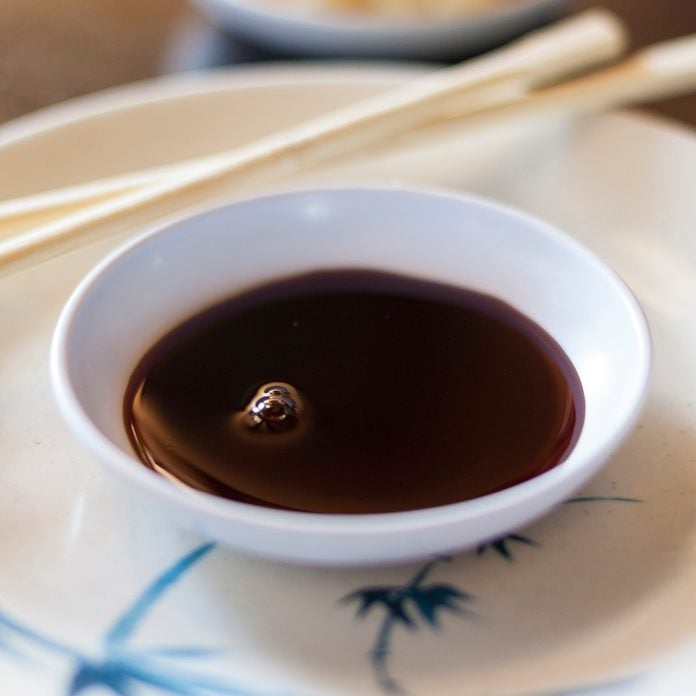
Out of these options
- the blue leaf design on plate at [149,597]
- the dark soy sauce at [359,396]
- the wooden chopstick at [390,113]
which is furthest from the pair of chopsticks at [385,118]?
the blue leaf design on plate at [149,597]

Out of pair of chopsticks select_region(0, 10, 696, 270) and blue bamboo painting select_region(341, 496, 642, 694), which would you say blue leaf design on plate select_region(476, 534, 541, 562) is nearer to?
blue bamboo painting select_region(341, 496, 642, 694)

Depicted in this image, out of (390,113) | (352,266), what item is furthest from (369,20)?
(352,266)

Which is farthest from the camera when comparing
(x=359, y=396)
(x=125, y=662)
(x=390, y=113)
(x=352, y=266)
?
(x=390, y=113)

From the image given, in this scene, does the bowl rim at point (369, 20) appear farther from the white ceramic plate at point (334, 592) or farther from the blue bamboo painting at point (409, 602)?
the blue bamboo painting at point (409, 602)

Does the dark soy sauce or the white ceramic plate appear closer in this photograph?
the white ceramic plate

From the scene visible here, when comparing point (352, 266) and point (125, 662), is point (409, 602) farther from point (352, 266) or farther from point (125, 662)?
point (352, 266)

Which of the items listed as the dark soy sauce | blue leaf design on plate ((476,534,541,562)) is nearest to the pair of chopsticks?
the dark soy sauce
